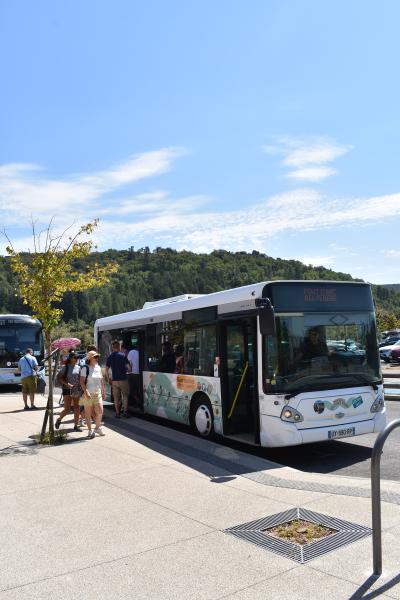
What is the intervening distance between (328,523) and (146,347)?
26.9 feet

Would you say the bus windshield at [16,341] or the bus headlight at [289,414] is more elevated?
the bus windshield at [16,341]

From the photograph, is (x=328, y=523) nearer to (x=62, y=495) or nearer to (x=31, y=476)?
(x=62, y=495)

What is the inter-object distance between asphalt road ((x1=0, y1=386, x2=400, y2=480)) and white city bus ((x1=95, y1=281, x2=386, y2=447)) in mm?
436

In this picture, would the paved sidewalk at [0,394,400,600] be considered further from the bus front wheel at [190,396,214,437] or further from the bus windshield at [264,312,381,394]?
the bus windshield at [264,312,381,394]

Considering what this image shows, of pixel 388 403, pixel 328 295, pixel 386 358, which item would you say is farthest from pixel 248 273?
pixel 328 295

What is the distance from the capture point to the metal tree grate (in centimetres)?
482

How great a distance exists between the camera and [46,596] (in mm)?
4121

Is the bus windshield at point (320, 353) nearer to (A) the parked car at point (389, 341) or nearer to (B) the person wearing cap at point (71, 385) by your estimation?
(B) the person wearing cap at point (71, 385)

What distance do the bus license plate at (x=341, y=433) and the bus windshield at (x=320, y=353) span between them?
25.5 inches

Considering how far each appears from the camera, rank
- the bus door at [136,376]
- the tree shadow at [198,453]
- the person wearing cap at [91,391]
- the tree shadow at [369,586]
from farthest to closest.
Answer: the bus door at [136,376] < the person wearing cap at [91,391] < the tree shadow at [198,453] < the tree shadow at [369,586]

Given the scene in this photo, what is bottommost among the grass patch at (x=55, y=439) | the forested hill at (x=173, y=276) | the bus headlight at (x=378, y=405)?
the grass patch at (x=55, y=439)

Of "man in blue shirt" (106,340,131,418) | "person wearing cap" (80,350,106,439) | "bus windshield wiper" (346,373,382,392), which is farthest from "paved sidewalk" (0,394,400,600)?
"man in blue shirt" (106,340,131,418)

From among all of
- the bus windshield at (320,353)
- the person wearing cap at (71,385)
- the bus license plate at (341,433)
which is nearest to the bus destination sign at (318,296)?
the bus windshield at (320,353)

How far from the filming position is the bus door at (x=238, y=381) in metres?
9.60
